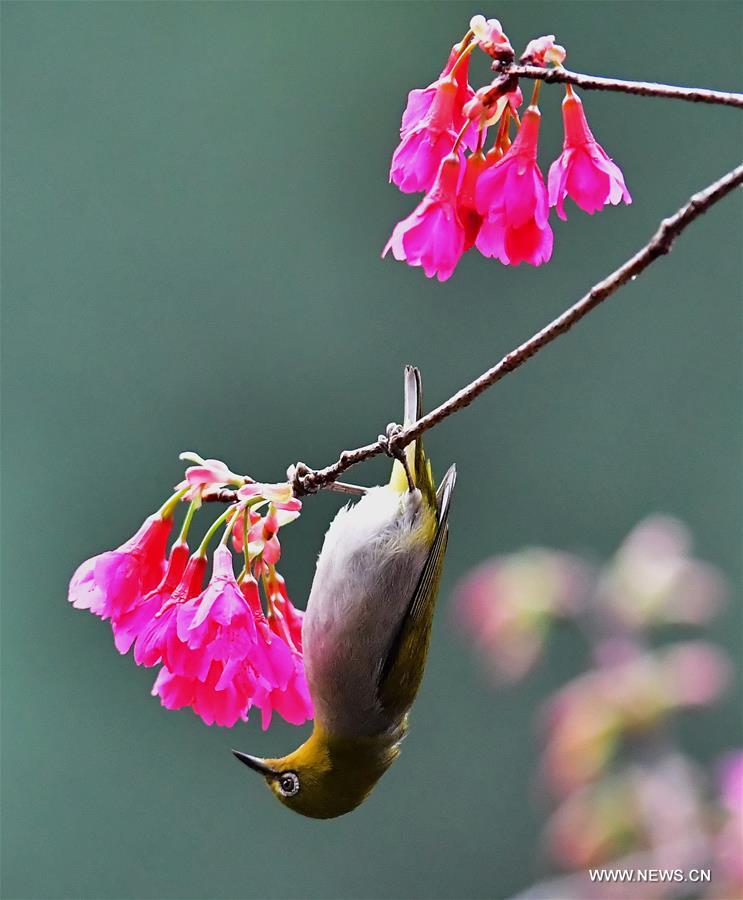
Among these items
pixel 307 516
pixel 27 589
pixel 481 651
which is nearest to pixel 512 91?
pixel 481 651

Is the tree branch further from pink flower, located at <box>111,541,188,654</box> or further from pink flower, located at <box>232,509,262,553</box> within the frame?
pink flower, located at <box>111,541,188,654</box>

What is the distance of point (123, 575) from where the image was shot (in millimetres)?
1295

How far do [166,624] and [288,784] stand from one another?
21.3 inches

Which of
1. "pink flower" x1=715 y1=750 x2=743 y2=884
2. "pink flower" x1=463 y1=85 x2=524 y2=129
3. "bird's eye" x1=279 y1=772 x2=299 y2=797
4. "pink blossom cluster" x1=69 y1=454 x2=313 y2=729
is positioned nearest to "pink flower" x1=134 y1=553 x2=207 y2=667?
"pink blossom cluster" x1=69 y1=454 x2=313 y2=729

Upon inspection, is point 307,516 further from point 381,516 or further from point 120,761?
Answer: point 381,516

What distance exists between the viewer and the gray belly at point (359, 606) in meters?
1.72

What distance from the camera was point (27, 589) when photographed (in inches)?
185

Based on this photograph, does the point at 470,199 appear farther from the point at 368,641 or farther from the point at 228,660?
the point at 368,641

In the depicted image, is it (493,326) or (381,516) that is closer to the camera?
(381,516)

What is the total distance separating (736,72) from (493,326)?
1.61 m

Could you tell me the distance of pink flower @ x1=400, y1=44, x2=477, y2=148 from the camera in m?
1.21

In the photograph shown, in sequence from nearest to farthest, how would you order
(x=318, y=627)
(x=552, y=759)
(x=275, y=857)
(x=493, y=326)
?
(x=318, y=627)
(x=552, y=759)
(x=275, y=857)
(x=493, y=326)

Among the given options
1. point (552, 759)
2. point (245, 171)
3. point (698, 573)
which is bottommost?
point (552, 759)

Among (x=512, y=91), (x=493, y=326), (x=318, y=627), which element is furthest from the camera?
(x=493, y=326)
